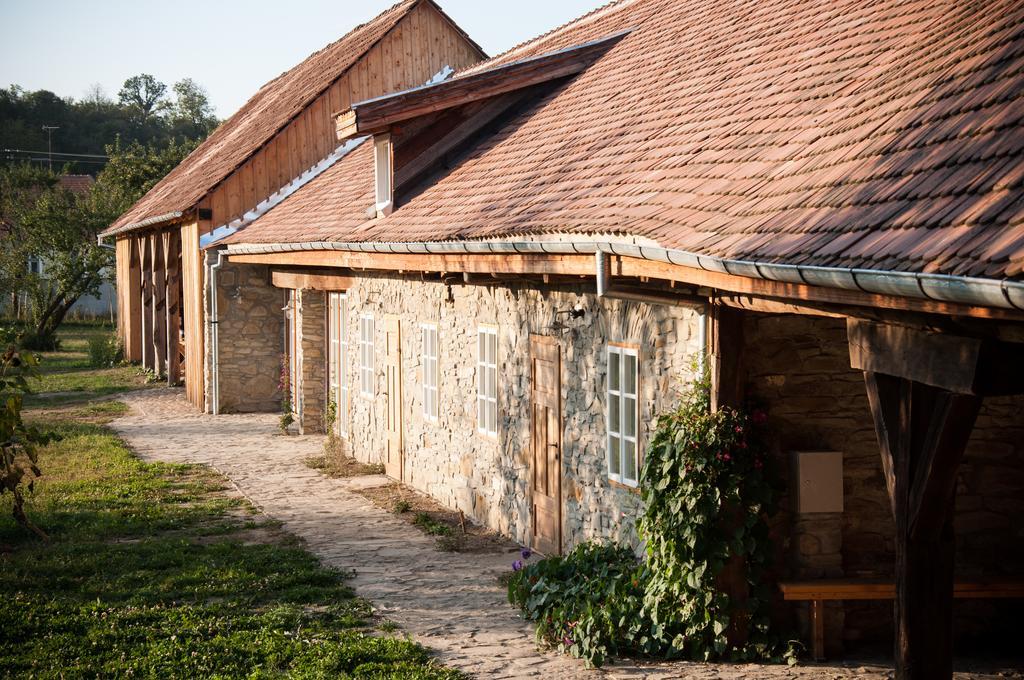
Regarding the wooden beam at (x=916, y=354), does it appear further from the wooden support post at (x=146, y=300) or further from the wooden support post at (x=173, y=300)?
the wooden support post at (x=146, y=300)

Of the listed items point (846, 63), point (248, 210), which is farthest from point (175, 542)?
point (248, 210)

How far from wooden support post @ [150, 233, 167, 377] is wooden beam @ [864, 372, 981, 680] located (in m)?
23.1

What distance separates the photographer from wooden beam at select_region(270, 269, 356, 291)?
52.2 ft

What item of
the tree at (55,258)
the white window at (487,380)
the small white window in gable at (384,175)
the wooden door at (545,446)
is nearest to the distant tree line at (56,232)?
the tree at (55,258)

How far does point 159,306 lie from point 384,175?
46.6ft

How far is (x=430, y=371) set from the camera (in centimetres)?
1311

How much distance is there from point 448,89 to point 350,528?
5651 mm

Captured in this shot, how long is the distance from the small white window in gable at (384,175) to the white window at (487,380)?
9.90ft

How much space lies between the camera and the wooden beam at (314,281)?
1591cm

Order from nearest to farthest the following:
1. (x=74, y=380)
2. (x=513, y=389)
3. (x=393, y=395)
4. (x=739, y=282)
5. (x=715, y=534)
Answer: (x=739, y=282) → (x=715, y=534) → (x=513, y=389) → (x=393, y=395) → (x=74, y=380)

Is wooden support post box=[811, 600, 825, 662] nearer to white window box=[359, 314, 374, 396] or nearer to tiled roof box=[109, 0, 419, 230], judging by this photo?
white window box=[359, 314, 374, 396]

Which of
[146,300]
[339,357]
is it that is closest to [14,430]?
[339,357]

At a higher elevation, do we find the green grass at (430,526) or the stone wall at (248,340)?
the stone wall at (248,340)

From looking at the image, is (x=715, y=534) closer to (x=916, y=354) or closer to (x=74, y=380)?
(x=916, y=354)
